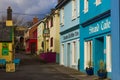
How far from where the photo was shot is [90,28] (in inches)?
1105

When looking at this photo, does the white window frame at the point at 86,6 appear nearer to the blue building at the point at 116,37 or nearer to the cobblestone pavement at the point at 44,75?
the cobblestone pavement at the point at 44,75

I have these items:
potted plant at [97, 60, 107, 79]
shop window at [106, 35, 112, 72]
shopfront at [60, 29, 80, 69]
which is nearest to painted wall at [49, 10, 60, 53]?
shopfront at [60, 29, 80, 69]

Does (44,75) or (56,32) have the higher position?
(56,32)

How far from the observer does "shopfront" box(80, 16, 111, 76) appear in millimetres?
23961

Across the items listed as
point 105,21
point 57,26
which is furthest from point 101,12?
point 57,26

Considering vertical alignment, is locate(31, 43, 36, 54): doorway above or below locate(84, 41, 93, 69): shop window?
above

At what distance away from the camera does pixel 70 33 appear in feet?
118

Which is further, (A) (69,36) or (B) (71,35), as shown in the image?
(A) (69,36)

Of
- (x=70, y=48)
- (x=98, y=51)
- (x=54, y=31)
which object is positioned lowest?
(x=98, y=51)

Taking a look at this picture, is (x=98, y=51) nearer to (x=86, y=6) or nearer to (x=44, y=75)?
(x=44, y=75)

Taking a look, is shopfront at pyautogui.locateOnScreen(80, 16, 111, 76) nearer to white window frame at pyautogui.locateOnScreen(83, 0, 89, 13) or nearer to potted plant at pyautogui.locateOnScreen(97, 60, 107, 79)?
potted plant at pyautogui.locateOnScreen(97, 60, 107, 79)

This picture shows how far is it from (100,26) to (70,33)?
10.9 meters

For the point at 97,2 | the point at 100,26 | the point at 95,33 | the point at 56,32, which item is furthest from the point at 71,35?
the point at 56,32

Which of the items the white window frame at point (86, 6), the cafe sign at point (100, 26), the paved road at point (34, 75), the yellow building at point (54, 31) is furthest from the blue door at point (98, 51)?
the yellow building at point (54, 31)
